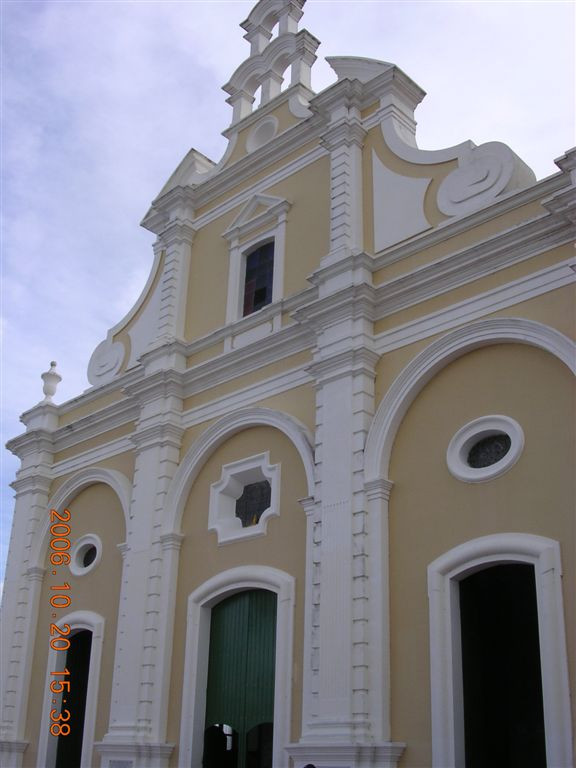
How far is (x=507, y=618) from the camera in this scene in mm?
11297

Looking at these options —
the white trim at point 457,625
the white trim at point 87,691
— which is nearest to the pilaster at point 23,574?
the white trim at point 87,691

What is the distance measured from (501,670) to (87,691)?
703 cm

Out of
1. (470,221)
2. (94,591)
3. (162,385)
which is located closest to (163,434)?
(162,385)

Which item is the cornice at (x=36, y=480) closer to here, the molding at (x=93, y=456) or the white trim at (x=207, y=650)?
the molding at (x=93, y=456)

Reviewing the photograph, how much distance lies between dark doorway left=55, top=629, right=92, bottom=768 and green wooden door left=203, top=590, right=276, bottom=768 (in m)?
3.32

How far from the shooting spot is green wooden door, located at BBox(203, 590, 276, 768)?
484 inches

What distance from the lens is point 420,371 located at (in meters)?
11.9

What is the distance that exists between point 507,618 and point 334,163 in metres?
7.20

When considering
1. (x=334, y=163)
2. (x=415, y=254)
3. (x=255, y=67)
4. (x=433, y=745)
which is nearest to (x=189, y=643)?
(x=433, y=745)

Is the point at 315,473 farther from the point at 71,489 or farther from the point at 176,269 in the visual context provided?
the point at 71,489

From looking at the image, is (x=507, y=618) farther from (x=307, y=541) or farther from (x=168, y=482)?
(x=168, y=482)

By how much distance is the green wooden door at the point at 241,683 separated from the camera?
12305 mm

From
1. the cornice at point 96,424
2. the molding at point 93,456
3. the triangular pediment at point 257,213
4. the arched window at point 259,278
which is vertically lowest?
the molding at point 93,456

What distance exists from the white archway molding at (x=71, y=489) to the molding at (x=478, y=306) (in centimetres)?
580
